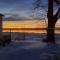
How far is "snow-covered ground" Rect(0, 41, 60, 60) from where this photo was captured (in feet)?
20.4

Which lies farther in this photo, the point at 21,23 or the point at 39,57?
the point at 21,23

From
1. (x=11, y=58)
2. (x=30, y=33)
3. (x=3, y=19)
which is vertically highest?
(x=3, y=19)

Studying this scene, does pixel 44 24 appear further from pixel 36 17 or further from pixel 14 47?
pixel 14 47

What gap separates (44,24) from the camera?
8.52m

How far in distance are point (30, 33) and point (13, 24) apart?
0.75 metres

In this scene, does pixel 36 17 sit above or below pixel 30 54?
above

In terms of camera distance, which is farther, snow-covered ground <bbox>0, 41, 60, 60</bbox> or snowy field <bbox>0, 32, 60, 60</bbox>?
snow-covered ground <bbox>0, 41, 60, 60</bbox>

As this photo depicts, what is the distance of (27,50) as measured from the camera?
6.71m

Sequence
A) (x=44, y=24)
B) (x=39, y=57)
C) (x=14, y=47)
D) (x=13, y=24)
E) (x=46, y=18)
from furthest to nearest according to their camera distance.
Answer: (x=46, y=18) < (x=44, y=24) < (x=13, y=24) < (x=14, y=47) < (x=39, y=57)

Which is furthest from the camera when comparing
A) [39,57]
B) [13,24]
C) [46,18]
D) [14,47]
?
[46,18]

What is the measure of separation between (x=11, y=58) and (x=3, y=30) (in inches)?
58.8

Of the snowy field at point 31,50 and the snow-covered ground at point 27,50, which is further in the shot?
the snow-covered ground at point 27,50

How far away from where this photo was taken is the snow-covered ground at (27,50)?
6.20 meters

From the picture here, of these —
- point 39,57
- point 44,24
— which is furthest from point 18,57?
point 44,24
